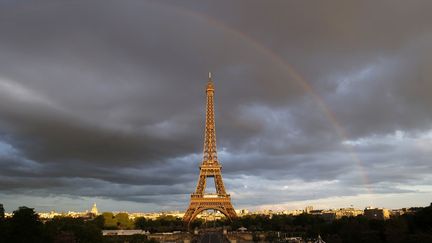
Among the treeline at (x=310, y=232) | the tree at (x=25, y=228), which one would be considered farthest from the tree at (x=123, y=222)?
the tree at (x=25, y=228)

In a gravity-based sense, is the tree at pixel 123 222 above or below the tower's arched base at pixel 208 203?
below

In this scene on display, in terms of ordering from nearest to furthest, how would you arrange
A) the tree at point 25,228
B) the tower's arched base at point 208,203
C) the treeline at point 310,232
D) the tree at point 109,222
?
1. the tree at point 25,228
2. the treeline at point 310,232
3. the tower's arched base at point 208,203
4. the tree at point 109,222

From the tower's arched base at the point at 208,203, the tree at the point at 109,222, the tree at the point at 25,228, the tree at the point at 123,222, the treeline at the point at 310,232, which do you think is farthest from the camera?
the tree at the point at 123,222

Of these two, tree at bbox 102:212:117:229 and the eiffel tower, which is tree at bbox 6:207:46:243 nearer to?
the eiffel tower

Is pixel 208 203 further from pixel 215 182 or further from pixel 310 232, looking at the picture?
pixel 310 232

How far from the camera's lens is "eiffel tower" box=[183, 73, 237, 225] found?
96.8m

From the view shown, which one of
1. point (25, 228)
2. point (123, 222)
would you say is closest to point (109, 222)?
point (123, 222)

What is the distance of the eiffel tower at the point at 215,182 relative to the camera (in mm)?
96750

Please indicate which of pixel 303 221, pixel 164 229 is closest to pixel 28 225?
pixel 164 229

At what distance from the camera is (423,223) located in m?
66.1

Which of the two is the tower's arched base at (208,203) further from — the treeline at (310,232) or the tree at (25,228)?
the tree at (25,228)

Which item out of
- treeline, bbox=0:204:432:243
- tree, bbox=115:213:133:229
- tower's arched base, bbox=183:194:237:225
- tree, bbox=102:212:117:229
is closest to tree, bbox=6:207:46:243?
treeline, bbox=0:204:432:243

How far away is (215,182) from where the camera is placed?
3959 inches

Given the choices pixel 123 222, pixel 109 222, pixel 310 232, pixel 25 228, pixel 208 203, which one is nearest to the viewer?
pixel 25 228
